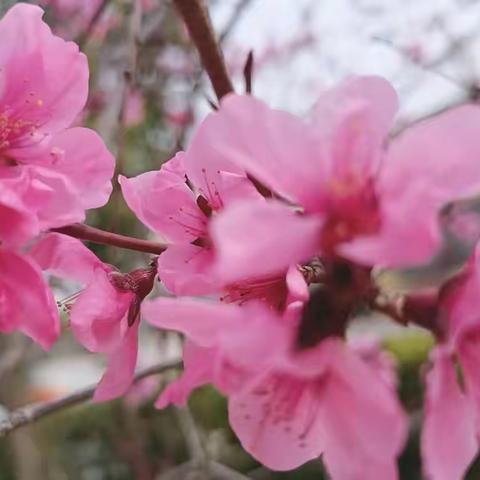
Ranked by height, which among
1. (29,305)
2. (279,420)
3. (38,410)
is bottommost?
(38,410)

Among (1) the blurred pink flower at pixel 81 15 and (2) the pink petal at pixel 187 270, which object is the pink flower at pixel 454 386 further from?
(1) the blurred pink flower at pixel 81 15

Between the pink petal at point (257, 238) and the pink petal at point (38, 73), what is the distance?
33 cm

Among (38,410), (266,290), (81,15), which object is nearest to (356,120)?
(266,290)

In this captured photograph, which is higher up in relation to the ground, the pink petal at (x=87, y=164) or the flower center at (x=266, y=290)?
the pink petal at (x=87, y=164)

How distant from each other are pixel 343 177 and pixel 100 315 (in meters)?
0.25

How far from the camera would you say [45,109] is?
763 millimetres

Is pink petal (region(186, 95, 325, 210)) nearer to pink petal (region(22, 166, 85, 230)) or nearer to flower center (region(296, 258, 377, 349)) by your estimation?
flower center (region(296, 258, 377, 349))

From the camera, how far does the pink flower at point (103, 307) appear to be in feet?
2.22

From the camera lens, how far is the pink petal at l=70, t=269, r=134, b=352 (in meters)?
0.67

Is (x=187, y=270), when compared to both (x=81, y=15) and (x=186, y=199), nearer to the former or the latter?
(x=186, y=199)

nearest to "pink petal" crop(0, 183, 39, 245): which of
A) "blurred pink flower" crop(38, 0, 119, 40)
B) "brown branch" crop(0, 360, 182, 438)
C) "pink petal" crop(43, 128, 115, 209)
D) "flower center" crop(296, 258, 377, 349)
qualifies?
"pink petal" crop(43, 128, 115, 209)

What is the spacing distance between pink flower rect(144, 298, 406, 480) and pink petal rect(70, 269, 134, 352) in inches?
4.0

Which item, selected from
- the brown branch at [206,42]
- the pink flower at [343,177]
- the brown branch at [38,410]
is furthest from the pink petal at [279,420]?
the brown branch at [38,410]

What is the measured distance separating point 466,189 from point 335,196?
0.07m
